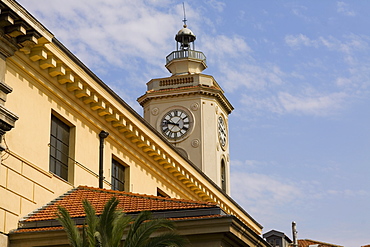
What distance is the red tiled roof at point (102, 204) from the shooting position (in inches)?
744

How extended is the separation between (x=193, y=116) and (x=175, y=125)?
4.82 ft

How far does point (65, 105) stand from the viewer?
2266 centimetres

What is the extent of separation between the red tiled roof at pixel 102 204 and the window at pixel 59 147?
75cm

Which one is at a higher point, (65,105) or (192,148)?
(192,148)

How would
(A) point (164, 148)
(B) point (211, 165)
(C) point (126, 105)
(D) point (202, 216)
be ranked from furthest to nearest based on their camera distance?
(B) point (211, 165), (A) point (164, 148), (C) point (126, 105), (D) point (202, 216)

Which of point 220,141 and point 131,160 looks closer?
point 131,160

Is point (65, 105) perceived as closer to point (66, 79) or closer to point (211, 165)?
point (66, 79)

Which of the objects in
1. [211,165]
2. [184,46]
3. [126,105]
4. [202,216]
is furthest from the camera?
[184,46]

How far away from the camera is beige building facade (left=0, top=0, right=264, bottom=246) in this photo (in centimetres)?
1909

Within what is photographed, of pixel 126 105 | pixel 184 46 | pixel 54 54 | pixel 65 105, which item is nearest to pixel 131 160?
pixel 126 105

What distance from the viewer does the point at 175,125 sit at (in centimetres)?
4853

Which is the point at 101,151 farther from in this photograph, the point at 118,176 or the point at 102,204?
the point at 102,204

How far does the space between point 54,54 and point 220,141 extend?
93.2ft

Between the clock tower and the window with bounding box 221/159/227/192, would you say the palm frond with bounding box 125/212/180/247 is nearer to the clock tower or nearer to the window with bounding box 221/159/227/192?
the clock tower
